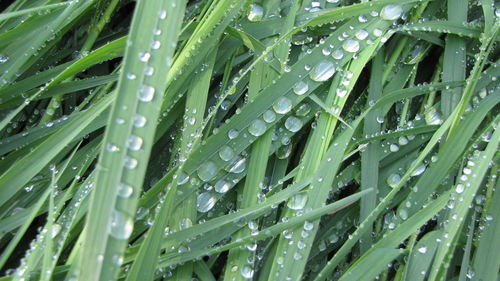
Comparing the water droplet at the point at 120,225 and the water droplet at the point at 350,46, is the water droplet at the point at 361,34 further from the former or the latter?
the water droplet at the point at 120,225

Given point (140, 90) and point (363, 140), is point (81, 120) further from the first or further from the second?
point (363, 140)

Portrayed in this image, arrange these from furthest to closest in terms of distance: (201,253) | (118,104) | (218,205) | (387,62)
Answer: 1. (387,62)
2. (218,205)
3. (201,253)
4. (118,104)

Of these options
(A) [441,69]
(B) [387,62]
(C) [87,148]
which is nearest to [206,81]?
(C) [87,148]

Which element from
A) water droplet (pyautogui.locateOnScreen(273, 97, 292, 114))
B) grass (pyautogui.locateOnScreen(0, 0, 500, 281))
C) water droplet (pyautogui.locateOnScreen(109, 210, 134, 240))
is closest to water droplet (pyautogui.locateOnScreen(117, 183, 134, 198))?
water droplet (pyautogui.locateOnScreen(109, 210, 134, 240))

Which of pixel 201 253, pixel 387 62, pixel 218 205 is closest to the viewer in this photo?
pixel 201 253

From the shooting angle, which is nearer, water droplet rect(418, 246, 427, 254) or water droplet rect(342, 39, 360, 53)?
water droplet rect(418, 246, 427, 254)

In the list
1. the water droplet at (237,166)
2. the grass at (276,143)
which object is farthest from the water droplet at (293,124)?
the water droplet at (237,166)

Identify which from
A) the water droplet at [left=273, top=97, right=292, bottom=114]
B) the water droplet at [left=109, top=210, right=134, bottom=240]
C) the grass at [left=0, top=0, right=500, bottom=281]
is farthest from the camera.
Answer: the water droplet at [left=273, top=97, right=292, bottom=114]

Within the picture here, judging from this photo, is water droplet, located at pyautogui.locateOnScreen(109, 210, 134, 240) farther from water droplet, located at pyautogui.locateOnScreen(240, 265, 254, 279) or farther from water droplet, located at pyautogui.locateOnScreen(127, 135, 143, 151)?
water droplet, located at pyautogui.locateOnScreen(240, 265, 254, 279)
